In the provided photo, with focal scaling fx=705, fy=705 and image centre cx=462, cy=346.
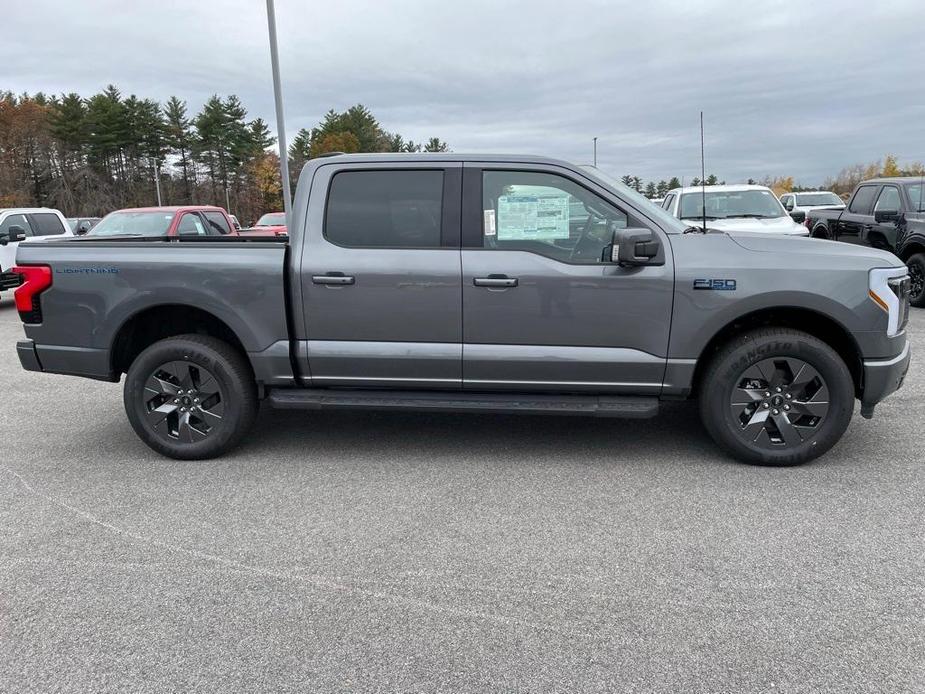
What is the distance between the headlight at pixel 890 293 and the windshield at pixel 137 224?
10661 millimetres

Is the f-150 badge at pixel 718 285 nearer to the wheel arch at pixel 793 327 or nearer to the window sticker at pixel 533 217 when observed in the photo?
the wheel arch at pixel 793 327

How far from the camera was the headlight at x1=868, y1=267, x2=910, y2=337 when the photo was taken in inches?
167

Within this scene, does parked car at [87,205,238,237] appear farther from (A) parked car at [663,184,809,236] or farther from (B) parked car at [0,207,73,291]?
(A) parked car at [663,184,809,236]

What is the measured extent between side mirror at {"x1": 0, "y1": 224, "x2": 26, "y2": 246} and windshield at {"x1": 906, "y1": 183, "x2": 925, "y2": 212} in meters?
15.3

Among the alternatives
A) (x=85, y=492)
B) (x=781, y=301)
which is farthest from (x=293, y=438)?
(x=781, y=301)

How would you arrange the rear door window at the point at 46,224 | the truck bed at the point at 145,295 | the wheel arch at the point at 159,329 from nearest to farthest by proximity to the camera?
the truck bed at the point at 145,295
the wheel arch at the point at 159,329
the rear door window at the point at 46,224

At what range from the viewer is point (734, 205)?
37.4ft

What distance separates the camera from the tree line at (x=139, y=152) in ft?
240

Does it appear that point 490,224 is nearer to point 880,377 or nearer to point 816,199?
point 880,377

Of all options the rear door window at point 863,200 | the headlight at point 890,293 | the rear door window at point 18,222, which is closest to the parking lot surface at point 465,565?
the headlight at point 890,293

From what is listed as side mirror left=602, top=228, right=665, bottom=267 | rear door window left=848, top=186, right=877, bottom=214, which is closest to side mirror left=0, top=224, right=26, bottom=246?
side mirror left=602, top=228, right=665, bottom=267

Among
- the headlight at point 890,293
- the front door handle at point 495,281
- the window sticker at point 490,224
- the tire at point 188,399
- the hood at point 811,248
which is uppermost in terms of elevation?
the window sticker at point 490,224

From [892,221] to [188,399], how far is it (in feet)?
34.7

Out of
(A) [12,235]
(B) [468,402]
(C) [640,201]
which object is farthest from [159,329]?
(A) [12,235]
